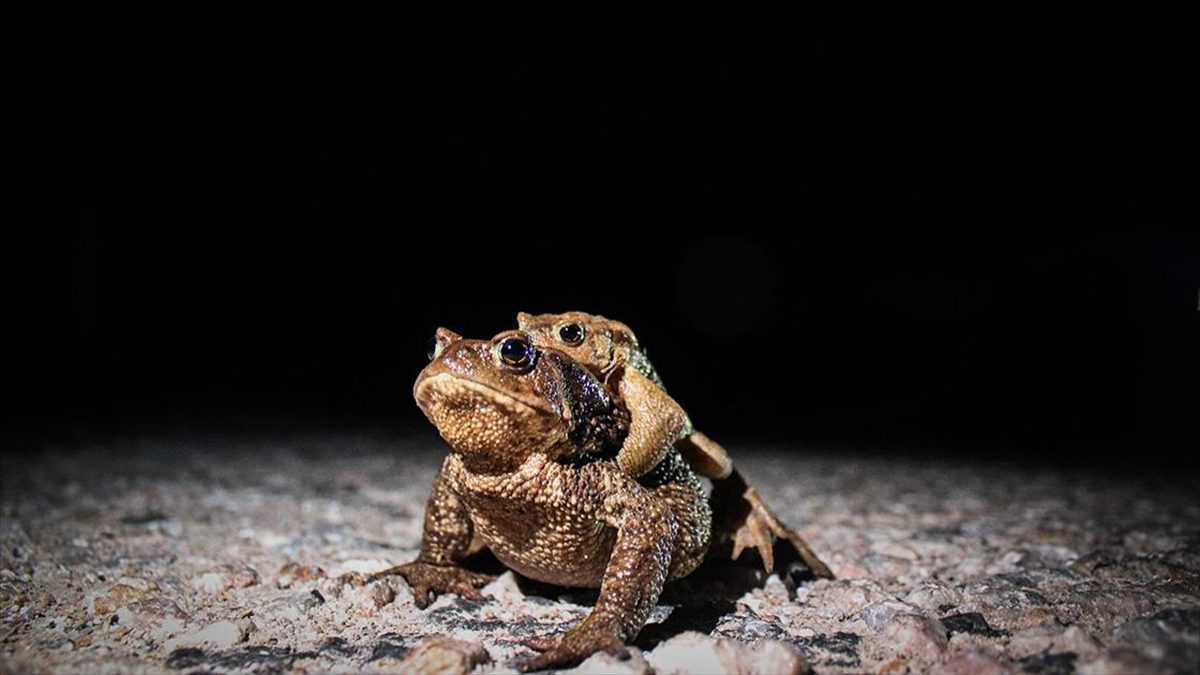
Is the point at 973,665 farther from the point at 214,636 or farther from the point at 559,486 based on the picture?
the point at 214,636

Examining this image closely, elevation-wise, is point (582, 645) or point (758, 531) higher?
point (758, 531)

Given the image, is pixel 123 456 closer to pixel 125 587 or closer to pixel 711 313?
pixel 125 587


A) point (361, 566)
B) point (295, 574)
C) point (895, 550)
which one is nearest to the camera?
point (295, 574)

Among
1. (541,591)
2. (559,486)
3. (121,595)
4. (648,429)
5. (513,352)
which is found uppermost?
(513,352)

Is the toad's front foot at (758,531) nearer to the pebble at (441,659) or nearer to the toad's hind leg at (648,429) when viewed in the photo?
the toad's hind leg at (648,429)

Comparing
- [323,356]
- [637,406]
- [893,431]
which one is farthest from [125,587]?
[323,356]

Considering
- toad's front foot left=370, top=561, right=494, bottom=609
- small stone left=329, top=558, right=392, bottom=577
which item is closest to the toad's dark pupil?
toad's front foot left=370, top=561, right=494, bottom=609

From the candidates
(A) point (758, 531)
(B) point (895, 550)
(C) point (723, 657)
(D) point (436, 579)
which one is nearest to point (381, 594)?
(D) point (436, 579)
